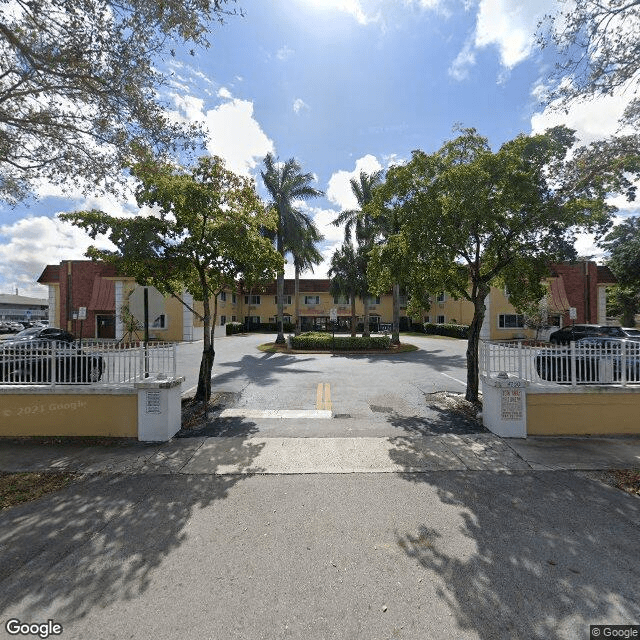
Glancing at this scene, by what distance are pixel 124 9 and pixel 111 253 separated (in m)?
4.78

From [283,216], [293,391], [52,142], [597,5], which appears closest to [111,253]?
[52,142]

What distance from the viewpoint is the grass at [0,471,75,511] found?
4184 millimetres

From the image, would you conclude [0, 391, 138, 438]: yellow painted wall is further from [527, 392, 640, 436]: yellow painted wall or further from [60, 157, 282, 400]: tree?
[527, 392, 640, 436]: yellow painted wall

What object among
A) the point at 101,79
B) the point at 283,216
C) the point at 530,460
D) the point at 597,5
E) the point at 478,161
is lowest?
the point at 530,460

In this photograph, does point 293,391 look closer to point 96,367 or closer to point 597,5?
point 96,367

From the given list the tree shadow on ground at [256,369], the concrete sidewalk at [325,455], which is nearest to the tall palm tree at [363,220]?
the tree shadow on ground at [256,369]

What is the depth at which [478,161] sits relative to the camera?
7.49 metres

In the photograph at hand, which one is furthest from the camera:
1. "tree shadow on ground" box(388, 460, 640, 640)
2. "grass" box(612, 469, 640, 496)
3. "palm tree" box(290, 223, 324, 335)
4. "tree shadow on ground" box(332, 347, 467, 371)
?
"palm tree" box(290, 223, 324, 335)

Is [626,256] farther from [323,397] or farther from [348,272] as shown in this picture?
[323,397]

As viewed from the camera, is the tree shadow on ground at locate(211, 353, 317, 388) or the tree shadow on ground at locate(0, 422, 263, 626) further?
the tree shadow on ground at locate(211, 353, 317, 388)

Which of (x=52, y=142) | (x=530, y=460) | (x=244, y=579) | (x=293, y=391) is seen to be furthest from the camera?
(x=293, y=391)

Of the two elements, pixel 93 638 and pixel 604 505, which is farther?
pixel 604 505

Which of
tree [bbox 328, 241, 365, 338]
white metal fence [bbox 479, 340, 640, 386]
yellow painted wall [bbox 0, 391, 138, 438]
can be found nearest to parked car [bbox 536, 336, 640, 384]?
white metal fence [bbox 479, 340, 640, 386]

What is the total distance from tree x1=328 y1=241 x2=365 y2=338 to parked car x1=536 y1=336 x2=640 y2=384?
1708 cm
